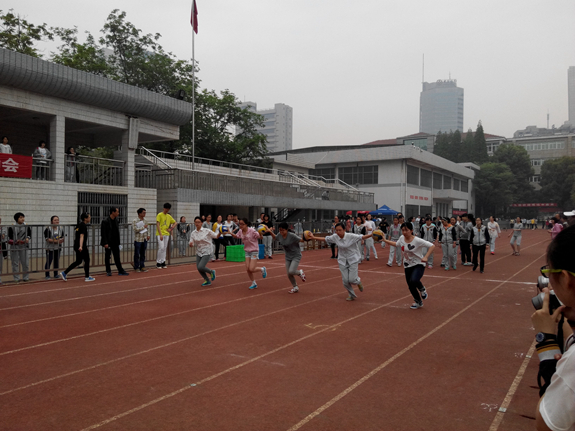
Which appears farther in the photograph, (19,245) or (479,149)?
(479,149)

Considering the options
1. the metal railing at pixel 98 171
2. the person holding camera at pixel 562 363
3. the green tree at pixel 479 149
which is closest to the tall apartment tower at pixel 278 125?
the green tree at pixel 479 149

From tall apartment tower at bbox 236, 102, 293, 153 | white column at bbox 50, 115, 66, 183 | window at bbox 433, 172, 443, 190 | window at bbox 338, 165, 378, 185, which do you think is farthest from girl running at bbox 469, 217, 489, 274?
tall apartment tower at bbox 236, 102, 293, 153

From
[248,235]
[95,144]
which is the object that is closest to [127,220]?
[95,144]

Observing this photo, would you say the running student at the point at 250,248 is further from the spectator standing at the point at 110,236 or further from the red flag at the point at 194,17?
the red flag at the point at 194,17

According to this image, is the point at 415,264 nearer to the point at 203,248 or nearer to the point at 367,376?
the point at 367,376

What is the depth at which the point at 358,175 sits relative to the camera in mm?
53312

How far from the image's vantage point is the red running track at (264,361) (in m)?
4.25

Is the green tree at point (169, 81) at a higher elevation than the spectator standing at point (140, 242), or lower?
higher

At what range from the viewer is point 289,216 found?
117 feet

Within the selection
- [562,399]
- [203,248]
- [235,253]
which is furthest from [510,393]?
[235,253]

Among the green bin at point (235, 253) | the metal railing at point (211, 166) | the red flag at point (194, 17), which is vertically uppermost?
the red flag at point (194, 17)

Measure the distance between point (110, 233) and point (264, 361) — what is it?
375 inches

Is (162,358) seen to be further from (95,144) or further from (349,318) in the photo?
(95,144)

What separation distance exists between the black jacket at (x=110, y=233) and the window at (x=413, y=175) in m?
42.5
